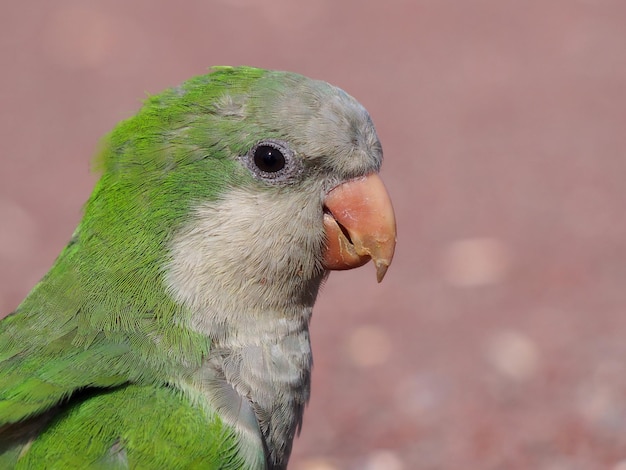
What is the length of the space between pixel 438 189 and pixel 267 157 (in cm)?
475

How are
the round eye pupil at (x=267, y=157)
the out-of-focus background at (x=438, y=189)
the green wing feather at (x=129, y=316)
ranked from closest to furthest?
the green wing feather at (x=129, y=316) < the round eye pupil at (x=267, y=157) < the out-of-focus background at (x=438, y=189)

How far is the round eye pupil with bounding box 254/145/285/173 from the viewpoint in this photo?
322 cm

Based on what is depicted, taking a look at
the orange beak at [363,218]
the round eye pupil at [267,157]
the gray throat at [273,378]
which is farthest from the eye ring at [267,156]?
the gray throat at [273,378]

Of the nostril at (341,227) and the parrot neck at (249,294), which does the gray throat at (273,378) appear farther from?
the nostril at (341,227)

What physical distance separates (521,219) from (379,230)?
4.18 metres

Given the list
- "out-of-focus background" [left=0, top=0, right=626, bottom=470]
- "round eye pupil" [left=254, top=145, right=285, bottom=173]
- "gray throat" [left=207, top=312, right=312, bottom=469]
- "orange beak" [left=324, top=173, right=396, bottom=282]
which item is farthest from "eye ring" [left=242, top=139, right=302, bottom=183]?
"out-of-focus background" [left=0, top=0, right=626, bottom=470]

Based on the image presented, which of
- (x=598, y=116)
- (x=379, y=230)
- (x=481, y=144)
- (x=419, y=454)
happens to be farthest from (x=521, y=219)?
(x=379, y=230)

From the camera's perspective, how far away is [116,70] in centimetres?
966

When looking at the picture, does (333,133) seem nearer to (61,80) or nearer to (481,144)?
(481,144)

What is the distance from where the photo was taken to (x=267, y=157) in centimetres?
322

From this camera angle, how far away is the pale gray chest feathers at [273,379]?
10.8 ft

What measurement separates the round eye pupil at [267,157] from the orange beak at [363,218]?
26 centimetres

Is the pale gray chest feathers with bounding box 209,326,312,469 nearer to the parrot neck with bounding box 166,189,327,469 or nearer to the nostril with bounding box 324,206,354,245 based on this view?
the parrot neck with bounding box 166,189,327,469

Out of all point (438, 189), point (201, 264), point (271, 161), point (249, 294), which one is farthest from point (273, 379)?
point (438, 189)
